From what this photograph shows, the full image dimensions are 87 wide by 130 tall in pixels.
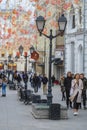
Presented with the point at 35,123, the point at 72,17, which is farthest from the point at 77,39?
the point at 35,123

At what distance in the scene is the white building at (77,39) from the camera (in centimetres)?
4009

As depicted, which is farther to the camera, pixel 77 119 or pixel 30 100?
pixel 30 100

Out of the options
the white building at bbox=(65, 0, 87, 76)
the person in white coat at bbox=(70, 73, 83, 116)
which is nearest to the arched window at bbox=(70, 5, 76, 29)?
the white building at bbox=(65, 0, 87, 76)

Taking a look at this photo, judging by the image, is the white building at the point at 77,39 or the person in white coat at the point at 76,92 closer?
the person in white coat at the point at 76,92

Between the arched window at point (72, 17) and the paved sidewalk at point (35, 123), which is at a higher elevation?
the arched window at point (72, 17)

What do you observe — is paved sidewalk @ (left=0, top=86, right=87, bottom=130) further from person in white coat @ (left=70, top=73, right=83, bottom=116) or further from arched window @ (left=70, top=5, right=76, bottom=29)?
A: arched window @ (left=70, top=5, right=76, bottom=29)

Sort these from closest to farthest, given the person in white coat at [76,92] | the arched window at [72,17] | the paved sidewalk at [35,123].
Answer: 1. the paved sidewalk at [35,123]
2. the person in white coat at [76,92]
3. the arched window at [72,17]

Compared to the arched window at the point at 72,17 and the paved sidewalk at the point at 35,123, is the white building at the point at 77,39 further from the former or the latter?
the paved sidewalk at the point at 35,123

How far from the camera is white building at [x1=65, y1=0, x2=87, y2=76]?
40.1 metres

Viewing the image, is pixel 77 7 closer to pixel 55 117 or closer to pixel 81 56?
pixel 81 56

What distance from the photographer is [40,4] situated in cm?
6788

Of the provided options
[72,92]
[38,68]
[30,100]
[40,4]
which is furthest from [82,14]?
[38,68]

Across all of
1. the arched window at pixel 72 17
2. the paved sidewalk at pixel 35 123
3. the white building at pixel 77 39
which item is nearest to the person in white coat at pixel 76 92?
the paved sidewalk at pixel 35 123

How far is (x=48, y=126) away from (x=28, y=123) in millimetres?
1038
